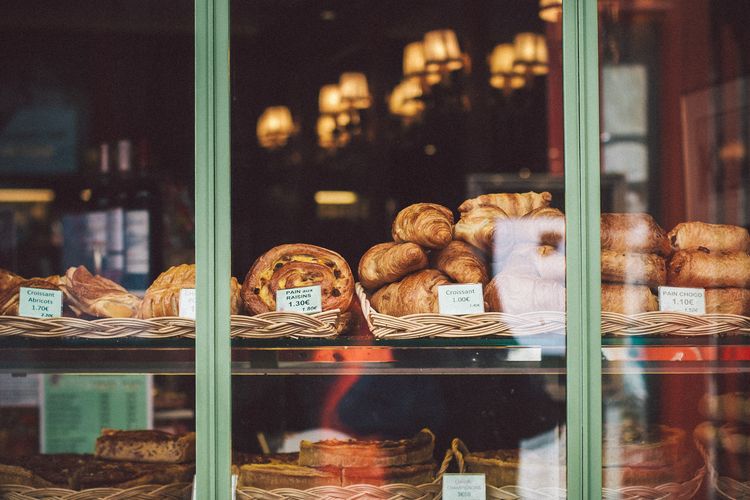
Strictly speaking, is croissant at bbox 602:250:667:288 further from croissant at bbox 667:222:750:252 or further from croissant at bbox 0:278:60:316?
croissant at bbox 0:278:60:316

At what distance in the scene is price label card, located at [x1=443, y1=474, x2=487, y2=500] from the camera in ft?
6.40

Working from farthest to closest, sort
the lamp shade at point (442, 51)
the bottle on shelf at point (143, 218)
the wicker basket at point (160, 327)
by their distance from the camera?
the lamp shade at point (442, 51)
the bottle on shelf at point (143, 218)
the wicker basket at point (160, 327)

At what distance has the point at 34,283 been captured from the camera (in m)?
1.94

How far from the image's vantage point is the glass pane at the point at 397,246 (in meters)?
1.82

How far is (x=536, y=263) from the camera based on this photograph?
1869mm

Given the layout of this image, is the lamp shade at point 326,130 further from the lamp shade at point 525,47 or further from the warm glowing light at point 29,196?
the warm glowing light at point 29,196

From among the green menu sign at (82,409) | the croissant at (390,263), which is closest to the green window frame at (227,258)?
the croissant at (390,263)

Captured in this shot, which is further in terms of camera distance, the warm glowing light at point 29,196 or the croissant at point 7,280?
the warm glowing light at point 29,196

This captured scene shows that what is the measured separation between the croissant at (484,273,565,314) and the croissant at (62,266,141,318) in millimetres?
932

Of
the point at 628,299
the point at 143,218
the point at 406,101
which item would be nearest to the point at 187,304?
the point at 628,299

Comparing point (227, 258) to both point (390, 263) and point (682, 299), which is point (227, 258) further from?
point (682, 299)

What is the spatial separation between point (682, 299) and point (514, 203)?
1.67 ft

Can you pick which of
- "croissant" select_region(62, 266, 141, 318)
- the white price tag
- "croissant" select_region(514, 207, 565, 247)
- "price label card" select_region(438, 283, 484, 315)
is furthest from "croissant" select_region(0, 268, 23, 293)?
"croissant" select_region(514, 207, 565, 247)

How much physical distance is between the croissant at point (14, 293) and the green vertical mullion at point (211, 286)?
0.54 meters
